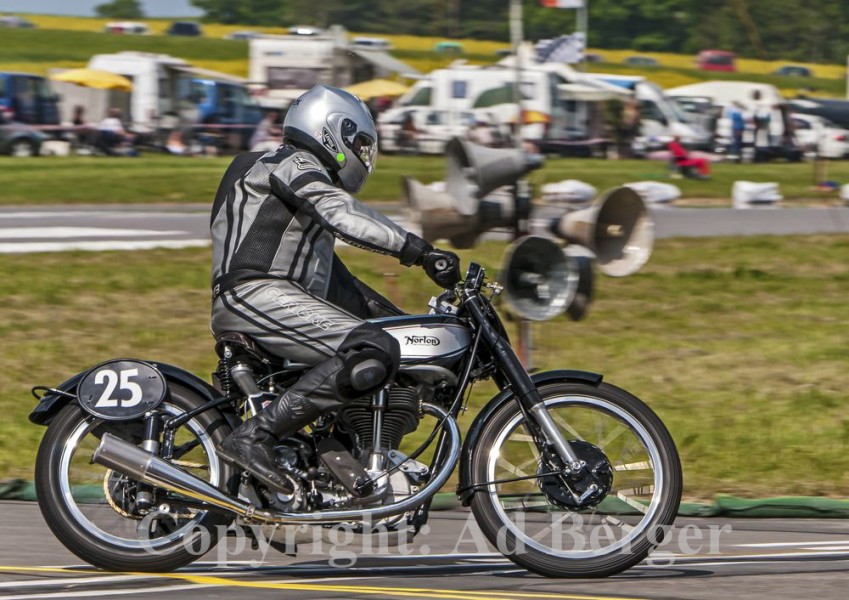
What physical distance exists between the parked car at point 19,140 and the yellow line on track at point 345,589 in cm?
2616

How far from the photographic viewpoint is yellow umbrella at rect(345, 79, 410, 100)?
34.1 meters

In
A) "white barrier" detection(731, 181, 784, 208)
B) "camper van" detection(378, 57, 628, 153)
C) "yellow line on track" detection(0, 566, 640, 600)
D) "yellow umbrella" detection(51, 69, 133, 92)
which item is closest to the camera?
"yellow line on track" detection(0, 566, 640, 600)

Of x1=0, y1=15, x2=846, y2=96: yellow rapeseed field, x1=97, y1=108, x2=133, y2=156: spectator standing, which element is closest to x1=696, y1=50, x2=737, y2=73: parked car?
x1=0, y1=15, x2=846, y2=96: yellow rapeseed field

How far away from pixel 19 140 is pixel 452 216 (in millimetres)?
23434

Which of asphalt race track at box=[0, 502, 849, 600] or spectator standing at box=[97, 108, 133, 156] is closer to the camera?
asphalt race track at box=[0, 502, 849, 600]

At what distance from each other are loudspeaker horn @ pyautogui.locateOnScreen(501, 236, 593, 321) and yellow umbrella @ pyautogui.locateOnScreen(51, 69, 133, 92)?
26599mm

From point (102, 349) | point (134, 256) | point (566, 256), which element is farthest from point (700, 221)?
point (566, 256)

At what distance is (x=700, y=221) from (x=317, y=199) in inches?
611

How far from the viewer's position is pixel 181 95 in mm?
33500

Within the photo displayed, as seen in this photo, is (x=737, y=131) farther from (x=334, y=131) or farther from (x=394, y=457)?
(x=394, y=457)

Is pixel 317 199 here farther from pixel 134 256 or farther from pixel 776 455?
pixel 134 256

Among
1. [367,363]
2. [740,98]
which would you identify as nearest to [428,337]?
[367,363]

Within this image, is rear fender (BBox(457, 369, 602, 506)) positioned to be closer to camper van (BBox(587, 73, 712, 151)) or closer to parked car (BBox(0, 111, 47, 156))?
parked car (BBox(0, 111, 47, 156))

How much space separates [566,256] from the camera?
7.74 meters
